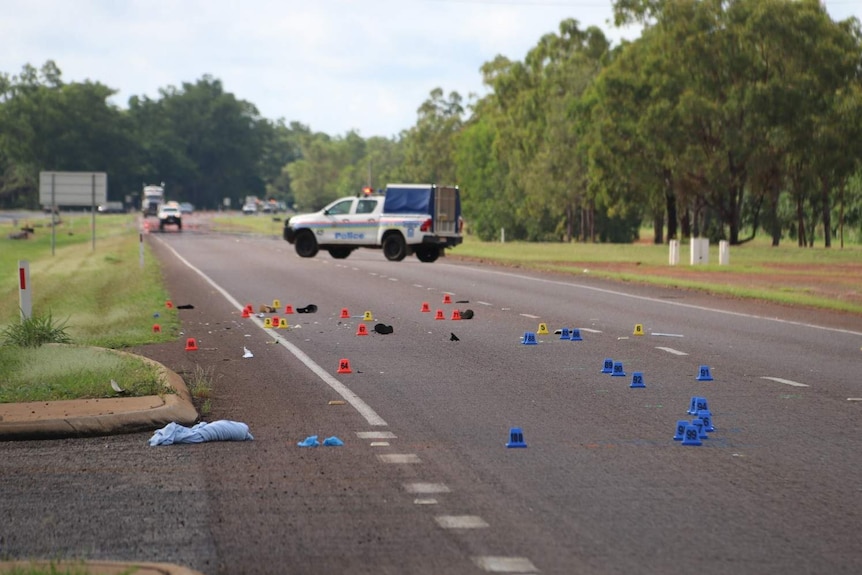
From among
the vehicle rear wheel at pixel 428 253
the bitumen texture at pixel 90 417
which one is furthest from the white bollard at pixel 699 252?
the bitumen texture at pixel 90 417

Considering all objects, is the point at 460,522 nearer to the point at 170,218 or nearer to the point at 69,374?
the point at 69,374

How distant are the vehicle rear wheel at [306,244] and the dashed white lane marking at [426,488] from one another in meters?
36.8

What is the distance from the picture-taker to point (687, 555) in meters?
6.38

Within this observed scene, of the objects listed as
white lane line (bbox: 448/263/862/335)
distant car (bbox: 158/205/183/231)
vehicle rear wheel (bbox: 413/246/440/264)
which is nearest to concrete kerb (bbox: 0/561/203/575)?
white lane line (bbox: 448/263/862/335)

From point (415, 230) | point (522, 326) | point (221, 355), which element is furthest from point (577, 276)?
point (221, 355)

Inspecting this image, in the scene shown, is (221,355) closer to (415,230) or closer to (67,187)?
(415,230)

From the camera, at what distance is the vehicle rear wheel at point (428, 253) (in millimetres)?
43938

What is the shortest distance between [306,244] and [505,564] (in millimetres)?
38872

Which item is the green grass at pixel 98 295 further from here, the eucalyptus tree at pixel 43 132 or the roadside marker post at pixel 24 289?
the eucalyptus tree at pixel 43 132

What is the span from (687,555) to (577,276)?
2998cm

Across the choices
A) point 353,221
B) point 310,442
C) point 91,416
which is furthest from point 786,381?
point 353,221

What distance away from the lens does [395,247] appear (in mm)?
43125

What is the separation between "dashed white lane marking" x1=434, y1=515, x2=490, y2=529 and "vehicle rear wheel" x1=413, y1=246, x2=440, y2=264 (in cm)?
3675

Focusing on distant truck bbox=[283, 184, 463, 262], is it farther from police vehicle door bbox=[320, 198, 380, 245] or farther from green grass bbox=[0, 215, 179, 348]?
green grass bbox=[0, 215, 179, 348]
